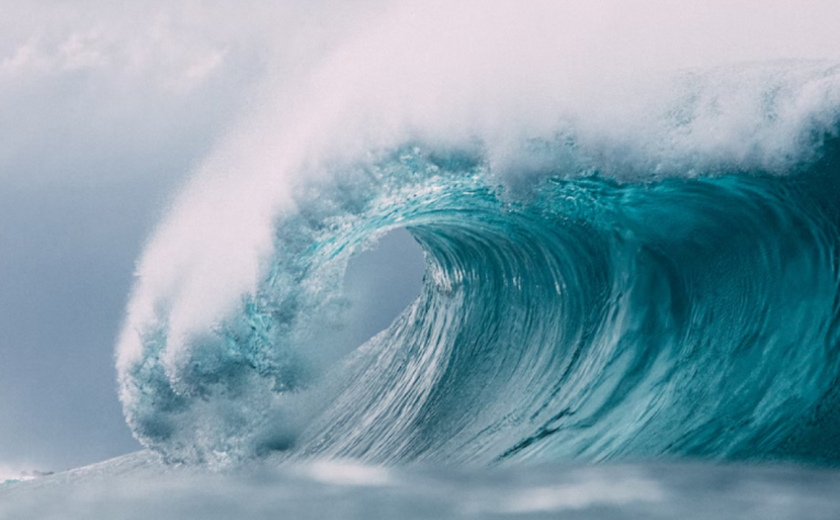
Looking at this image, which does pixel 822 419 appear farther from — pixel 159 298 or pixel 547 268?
pixel 159 298

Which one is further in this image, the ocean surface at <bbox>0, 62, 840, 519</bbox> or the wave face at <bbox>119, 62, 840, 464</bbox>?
the wave face at <bbox>119, 62, 840, 464</bbox>

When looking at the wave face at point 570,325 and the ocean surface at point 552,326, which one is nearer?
the ocean surface at point 552,326

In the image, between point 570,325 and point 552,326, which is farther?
point 552,326

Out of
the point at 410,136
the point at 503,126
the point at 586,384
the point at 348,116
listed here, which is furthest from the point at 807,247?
the point at 348,116
